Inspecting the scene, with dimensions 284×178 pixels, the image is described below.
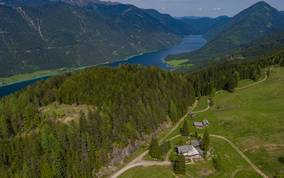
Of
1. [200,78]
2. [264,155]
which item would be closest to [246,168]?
[264,155]

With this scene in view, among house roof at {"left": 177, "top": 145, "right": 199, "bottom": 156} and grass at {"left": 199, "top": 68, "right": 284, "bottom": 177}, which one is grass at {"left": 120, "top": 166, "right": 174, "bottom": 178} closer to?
house roof at {"left": 177, "top": 145, "right": 199, "bottom": 156}

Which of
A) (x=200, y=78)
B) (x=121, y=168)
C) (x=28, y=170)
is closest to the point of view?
(x=28, y=170)

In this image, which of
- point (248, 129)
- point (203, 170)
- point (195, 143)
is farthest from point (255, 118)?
point (203, 170)

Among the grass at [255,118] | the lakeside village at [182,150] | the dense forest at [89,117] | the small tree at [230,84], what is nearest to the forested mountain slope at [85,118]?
the dense forest at [89,117]

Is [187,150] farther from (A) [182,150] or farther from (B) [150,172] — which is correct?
(B) [150,172]

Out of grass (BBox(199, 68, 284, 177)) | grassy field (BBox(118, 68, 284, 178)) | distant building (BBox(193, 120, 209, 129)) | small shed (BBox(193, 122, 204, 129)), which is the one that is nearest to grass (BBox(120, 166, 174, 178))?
grassy field (BBox(118, 68, 284, 178))

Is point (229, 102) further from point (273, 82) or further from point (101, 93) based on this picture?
point (101, 93)
